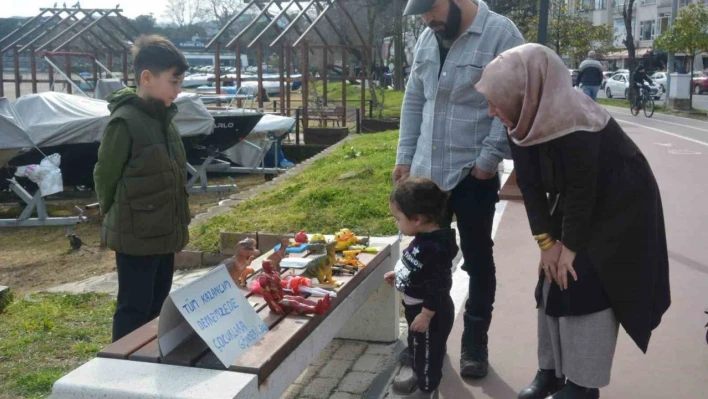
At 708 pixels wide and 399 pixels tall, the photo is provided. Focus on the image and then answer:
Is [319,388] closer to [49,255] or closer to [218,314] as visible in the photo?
[218,314]

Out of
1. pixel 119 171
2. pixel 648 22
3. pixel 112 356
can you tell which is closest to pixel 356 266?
pixel 119 171

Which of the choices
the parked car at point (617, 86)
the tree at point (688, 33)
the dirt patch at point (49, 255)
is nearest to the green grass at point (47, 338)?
the dirt patch at point (49, 255)

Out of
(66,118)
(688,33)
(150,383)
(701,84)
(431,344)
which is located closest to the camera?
(150,383)

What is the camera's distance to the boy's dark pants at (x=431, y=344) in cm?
366

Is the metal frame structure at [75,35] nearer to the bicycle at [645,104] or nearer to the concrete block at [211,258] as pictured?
the bicycle at [645,104]

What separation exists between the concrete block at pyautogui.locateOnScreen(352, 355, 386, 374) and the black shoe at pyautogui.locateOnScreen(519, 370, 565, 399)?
3.15 feet

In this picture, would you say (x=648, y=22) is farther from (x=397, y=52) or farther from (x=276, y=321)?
(x=276, y=321)

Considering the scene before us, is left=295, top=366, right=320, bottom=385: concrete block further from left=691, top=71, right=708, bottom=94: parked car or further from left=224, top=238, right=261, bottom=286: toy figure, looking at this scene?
left=691, top=71, right=708, bottom=94: parked car

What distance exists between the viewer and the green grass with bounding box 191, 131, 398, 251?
25.5ft

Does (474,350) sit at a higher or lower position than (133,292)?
lower

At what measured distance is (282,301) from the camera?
3375 millimetres

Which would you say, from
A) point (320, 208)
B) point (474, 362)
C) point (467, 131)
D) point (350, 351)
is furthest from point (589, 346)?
point (320, 208)

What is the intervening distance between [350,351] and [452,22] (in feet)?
6.33

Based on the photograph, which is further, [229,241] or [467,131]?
[229,241]
